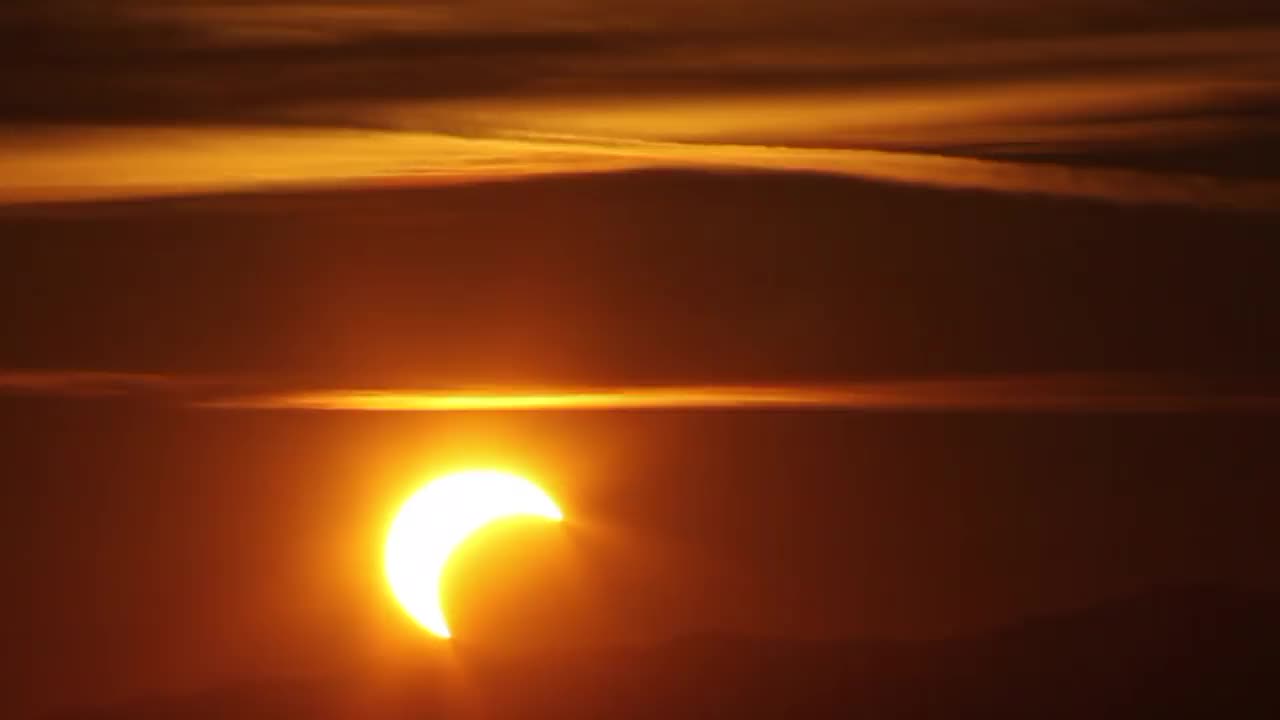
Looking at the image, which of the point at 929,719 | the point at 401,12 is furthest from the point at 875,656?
the point at 401,12

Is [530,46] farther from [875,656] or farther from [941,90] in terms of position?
[875,656]

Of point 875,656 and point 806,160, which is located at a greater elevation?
point 806,160

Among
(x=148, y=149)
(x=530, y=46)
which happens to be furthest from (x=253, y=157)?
(x=530, y=46)

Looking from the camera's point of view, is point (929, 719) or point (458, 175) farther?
point (458, 175)

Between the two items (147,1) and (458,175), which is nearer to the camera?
(147,1)

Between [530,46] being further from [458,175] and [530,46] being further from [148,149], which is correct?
[148,149]

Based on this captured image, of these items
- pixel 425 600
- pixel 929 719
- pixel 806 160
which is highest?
pixel 806 160
